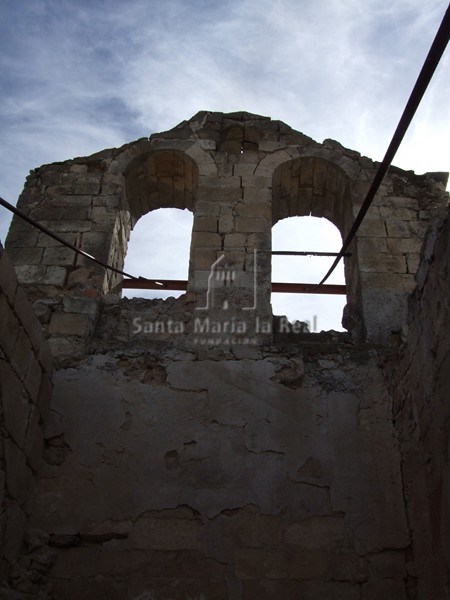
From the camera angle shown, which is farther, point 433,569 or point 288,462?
point 288,462

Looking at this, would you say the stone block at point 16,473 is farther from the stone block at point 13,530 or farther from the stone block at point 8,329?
the stone block at point 8,329

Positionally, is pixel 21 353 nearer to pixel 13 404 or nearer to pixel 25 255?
pixel 13 404

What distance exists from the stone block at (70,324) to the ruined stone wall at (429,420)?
2.31m

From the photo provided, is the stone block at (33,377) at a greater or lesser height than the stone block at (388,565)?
greater

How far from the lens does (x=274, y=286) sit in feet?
20.0

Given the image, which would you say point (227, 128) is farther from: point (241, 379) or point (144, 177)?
point (241, 379)

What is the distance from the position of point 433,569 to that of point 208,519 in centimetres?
133

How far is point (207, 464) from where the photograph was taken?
3951mm

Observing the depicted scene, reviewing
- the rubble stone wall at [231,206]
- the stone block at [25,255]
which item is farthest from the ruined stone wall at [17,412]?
the stone block at [25,255]

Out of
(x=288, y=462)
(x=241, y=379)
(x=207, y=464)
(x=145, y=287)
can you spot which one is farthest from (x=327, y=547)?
Result: (x=145, y=287)

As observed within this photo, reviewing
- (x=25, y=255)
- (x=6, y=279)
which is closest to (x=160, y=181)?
(x=25, y=255)

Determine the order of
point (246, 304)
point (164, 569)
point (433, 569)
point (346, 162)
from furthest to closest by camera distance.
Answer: point (346, 162), point (246, 304), point (164, 569), point (433, 569)

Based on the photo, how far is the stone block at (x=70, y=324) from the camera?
14.8 ft

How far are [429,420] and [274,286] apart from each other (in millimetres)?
2884
